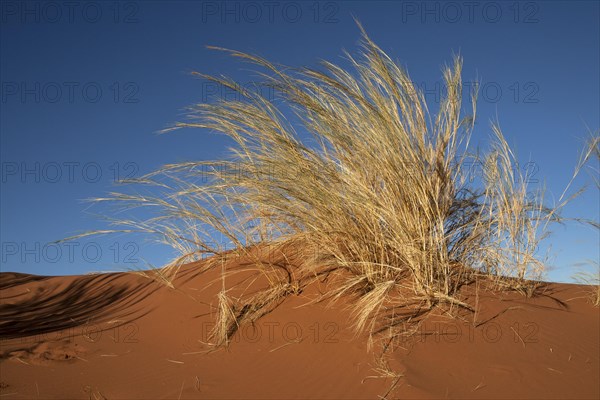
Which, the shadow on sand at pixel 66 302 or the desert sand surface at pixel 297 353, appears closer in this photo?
the desert sand surface at pixel 297 353

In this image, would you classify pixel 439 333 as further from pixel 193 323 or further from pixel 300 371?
pixel 193 323

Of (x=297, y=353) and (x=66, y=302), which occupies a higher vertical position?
(x=66, y=302)

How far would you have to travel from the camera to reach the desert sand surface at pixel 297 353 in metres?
3.36

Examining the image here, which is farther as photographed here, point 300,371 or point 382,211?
point 382,211

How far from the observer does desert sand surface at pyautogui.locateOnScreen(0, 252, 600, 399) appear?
3.36 m

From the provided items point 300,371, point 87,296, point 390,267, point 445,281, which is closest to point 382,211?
point 390,267

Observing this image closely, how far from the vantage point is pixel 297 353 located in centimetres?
380

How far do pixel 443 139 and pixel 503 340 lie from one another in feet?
5.96

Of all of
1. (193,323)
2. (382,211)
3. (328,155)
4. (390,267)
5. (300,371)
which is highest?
(328,155)

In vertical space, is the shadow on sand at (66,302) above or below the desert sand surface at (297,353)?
above

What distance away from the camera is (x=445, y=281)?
4242 mm

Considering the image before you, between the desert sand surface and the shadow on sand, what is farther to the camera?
the shadow on sand

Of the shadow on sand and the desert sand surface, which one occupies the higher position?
the shadow on sand

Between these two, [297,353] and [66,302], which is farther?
[66,302]
